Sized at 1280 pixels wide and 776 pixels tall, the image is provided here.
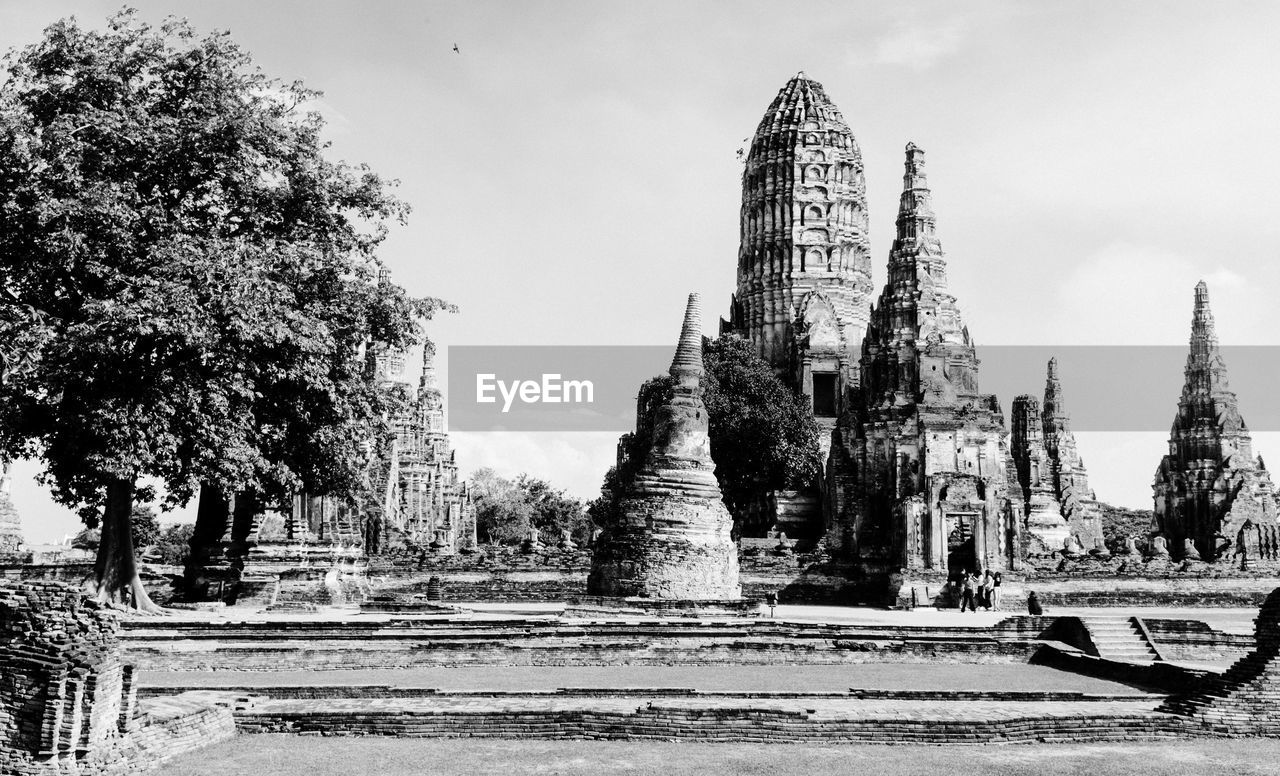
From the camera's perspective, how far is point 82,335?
19.8 m

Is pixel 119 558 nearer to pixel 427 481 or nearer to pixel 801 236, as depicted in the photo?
pixel 427 481

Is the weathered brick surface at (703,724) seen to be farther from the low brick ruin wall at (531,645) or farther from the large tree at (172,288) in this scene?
the large tree at (172,288)

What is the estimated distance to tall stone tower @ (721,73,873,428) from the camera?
61594 mm

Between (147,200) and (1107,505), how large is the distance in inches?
3517

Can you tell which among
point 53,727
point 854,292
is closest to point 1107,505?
point 854,292

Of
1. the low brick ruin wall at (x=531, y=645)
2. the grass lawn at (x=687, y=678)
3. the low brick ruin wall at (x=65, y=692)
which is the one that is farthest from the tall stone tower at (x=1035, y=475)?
the low brick ruin wall at (x=65, y=692)

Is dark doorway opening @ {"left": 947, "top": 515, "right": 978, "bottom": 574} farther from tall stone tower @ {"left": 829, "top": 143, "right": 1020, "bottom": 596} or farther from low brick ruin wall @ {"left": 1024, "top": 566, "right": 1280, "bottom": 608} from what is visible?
low brick ruin wall @ {"left": 1024, "top": 566, "right": 1280, "bottom": 608}

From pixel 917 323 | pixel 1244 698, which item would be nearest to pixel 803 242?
pixel 917 323

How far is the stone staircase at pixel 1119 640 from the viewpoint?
62.5 feet

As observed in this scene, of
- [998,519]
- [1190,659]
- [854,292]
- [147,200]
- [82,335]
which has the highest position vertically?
[854,292]

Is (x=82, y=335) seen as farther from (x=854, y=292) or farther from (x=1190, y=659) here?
(x=854, y=292)

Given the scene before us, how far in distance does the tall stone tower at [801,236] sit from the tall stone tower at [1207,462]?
1457 centimetres

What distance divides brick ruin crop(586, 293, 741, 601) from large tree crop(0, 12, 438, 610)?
551 centimetres

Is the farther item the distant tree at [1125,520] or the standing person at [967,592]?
the distant tree at [1125,520]
